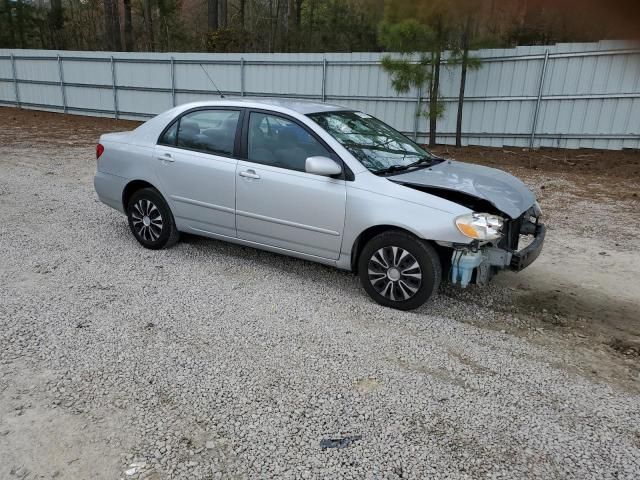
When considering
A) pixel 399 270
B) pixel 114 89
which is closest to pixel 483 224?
pixel 399 270

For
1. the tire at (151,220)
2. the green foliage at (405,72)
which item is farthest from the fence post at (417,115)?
the tire at (151,220)

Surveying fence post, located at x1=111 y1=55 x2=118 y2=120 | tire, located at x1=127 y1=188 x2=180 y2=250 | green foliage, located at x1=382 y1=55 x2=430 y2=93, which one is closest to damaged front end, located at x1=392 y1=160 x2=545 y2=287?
tire, located at x1=127 y1=188 x2=180 y2=250

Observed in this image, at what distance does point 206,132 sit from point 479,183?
269cm

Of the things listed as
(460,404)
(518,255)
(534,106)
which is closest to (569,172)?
(534,106)

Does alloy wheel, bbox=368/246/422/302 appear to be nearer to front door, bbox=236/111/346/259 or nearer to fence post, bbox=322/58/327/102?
front door, bbox=236/111/346/259

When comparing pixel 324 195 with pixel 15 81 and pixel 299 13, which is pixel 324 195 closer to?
pixel 15 81

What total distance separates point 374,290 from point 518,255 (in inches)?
46.9

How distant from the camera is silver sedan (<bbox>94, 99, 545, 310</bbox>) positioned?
4113 millimetres

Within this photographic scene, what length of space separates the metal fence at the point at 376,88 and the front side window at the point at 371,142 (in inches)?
190

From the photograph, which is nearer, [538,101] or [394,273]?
[394,273]

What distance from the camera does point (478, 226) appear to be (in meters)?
3.93

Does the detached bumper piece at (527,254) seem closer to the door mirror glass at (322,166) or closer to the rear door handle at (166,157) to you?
the door mirror glass at (322,166)

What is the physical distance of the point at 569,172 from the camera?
1023 cm

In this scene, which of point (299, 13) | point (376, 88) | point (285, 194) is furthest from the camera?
point (299, 13)
